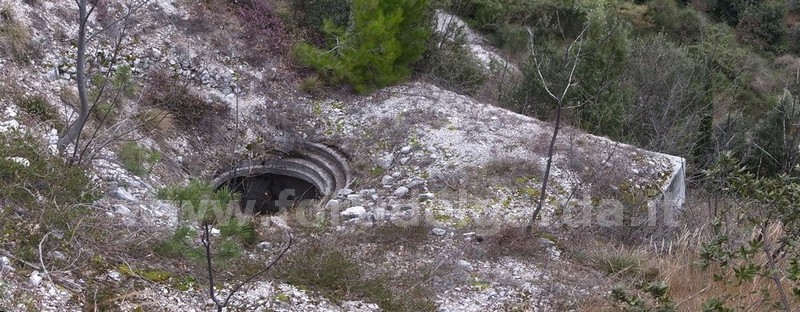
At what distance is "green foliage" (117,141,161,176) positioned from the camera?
6262 millimetres

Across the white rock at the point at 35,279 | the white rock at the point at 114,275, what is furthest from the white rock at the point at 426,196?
the white rock at the point at 35,279

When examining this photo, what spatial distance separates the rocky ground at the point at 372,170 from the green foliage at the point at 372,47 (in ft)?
0.80

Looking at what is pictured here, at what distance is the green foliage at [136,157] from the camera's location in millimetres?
6262

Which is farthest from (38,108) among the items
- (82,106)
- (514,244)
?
(514,244)

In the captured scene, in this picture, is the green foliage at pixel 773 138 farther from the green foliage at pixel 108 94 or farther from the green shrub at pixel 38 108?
the green shrub at pixel 38 108

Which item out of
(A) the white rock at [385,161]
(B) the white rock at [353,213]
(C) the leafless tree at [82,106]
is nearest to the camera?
(C) the leafless tree at [82,106]

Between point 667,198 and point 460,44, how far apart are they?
4365 mm

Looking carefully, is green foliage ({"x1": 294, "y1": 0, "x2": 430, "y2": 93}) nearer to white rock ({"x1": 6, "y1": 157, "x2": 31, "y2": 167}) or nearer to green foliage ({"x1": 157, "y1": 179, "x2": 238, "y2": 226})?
green foliage ({"x1": 157, "y1": 179, "x2": 238, "y2": 226})

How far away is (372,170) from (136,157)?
88.7 inches

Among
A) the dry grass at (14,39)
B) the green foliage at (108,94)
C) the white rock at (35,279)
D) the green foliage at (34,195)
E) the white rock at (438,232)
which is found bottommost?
the white rock at (438,232)

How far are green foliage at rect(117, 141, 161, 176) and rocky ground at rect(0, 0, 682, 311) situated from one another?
8 cm

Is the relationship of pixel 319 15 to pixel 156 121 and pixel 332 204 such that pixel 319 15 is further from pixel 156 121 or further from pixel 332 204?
pixel 332 204

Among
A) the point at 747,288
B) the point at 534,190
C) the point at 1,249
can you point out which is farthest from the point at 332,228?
the point at 747,288

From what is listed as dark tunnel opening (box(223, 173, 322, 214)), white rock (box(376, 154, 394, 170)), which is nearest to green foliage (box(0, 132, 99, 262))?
dark tunnel opening (box(223, 173, 322, 214))
